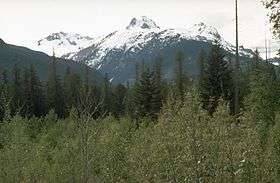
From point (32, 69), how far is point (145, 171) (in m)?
80.8

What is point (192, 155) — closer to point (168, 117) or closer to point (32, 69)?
point (168, 117)

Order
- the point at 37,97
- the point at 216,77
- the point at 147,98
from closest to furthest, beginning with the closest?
the point at 216,77 < the point at 147,98 < the point at 37,97

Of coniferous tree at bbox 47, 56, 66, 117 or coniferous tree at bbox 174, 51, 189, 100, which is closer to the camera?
coniferous tree at bbox 174, 51, 189, 100

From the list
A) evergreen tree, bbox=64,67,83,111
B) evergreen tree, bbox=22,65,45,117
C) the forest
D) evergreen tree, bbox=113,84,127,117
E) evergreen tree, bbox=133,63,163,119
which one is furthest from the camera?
evergreen tree, bbox=113,84,127,117

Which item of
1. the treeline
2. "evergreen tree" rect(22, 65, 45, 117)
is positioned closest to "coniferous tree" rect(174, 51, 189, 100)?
"evergreen tree" rect(22, 65, 45, 117)

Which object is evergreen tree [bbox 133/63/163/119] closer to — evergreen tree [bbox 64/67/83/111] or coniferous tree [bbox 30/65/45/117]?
coniferous tree [bbox 30/65/45/117]

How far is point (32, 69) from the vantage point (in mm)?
93500

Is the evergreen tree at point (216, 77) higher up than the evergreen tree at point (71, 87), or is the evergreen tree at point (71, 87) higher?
the evergreen tree at point (216, 77)

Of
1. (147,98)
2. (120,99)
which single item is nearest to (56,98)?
(120,99)

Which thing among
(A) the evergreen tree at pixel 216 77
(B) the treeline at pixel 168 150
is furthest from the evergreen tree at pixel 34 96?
(B) the treeline at pixel 168 150

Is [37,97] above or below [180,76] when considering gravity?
below

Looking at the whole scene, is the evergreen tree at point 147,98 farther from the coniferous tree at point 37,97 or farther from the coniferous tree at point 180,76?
the coniferous tree at point 37,97

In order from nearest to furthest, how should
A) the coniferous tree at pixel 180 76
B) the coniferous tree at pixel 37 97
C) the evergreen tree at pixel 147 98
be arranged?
the evergreen tree at pixel 147 98, the coniferous tree at pixel 180 76, the coniferous tree at pixel 37 97

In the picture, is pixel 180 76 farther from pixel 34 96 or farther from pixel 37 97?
pixel 34 96
